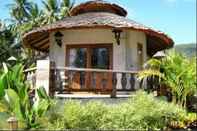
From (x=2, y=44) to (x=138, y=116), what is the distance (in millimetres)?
26697

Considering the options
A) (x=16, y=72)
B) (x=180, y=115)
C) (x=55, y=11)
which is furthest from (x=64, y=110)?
(x=55, y=11)

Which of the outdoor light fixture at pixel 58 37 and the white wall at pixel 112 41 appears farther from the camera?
the outdoor light fixture at pixel 58 37

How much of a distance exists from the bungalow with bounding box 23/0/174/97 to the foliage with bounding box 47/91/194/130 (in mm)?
2398

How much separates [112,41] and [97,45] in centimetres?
68

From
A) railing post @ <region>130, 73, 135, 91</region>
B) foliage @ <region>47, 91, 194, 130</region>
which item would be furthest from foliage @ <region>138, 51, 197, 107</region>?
foliage @ <region>47, 91, 194, 130</region>

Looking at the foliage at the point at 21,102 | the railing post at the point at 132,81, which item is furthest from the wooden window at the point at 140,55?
the foliage at the point at 21,102

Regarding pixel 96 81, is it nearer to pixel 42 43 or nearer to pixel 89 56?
pixel 89 56

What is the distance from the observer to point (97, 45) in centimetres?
1775

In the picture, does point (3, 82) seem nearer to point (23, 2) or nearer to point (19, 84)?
point (19, 84)

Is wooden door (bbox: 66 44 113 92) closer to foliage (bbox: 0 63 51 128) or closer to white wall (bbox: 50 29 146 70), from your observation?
white wall (bbox: 50 29 146 70)

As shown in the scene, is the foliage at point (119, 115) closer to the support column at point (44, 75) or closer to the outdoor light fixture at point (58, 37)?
the support column at point (44, 75)

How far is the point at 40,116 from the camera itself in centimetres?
1133

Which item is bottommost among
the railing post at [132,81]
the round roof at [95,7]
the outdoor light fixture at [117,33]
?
the railing post at [132,81]

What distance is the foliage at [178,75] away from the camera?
1469cm
